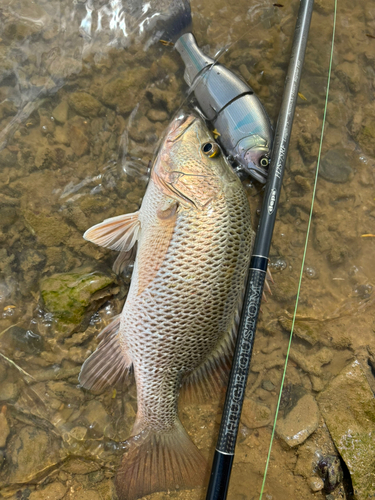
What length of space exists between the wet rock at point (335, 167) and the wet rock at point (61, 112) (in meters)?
2.31

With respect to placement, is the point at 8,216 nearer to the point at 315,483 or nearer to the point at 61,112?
the point at 61,112

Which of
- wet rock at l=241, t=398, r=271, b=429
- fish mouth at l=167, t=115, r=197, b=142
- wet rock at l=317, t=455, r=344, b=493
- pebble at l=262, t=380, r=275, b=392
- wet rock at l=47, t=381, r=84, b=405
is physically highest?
fish mouth at l=167, t=115, r=197, b=142

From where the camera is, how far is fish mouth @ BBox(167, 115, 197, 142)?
254 cm

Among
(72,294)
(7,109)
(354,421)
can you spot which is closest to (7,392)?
(72,294)

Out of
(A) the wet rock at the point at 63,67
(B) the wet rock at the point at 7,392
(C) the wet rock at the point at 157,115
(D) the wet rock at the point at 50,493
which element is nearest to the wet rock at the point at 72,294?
(B) the wet rock at the point at 7,392

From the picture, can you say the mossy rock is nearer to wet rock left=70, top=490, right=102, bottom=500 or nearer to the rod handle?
wet rock left=70, top=490, right=102, bottom=500

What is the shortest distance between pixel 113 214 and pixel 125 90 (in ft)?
3.48

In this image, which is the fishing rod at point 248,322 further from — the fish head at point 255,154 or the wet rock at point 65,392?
the wet rock at point 65,392

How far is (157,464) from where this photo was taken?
2.51m

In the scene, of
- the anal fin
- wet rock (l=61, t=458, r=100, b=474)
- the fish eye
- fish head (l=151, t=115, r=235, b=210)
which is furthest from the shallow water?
the fish eye

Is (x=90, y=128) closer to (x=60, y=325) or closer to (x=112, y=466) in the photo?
(x=60, y=325)

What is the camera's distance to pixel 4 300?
2.72 meters

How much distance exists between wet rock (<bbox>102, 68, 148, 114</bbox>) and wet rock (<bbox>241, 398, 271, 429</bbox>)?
2.65 metres

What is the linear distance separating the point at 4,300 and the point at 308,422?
2.55 m
